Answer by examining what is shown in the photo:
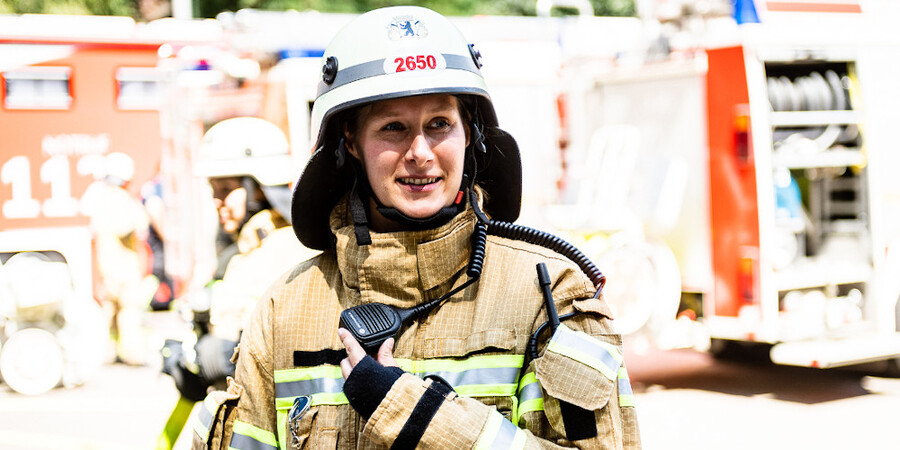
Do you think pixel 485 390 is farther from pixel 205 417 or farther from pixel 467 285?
pixel 205 417

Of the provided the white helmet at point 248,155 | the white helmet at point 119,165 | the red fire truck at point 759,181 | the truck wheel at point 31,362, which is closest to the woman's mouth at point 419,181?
the white helmet at point 248,155

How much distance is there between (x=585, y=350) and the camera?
178 centimetres

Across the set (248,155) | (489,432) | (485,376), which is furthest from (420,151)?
(248,155)

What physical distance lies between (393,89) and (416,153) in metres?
0.14

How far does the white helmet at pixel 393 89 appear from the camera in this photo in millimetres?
1985

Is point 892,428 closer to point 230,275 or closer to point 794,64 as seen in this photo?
point 794,64

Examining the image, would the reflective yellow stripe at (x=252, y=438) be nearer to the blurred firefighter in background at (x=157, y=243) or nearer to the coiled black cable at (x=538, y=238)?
the coiled black cable at (x=538, y=238)

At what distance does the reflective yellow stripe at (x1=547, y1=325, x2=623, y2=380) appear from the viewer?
1772mm

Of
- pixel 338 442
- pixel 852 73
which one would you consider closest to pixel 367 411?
pixel 338 442

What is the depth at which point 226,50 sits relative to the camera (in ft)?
25.5

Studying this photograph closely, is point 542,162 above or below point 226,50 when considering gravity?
below

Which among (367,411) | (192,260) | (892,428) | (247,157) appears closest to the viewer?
(367,411)

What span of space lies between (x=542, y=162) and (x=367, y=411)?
A: 6826mm

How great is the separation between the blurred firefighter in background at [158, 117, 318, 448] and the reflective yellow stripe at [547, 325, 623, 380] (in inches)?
85.3
